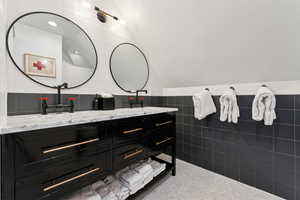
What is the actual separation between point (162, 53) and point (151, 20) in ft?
1.56

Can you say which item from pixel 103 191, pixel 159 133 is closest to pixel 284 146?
pixel 159 133

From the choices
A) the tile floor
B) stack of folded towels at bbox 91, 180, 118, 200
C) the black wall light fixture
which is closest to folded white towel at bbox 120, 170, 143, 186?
stack of folded towels at bbox 91, 180, 118, 200

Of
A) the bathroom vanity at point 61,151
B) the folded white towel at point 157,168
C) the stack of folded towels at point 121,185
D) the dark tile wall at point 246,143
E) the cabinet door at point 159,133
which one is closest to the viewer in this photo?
the bathroom vanity at point 61,151

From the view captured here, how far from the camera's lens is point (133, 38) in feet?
6.61

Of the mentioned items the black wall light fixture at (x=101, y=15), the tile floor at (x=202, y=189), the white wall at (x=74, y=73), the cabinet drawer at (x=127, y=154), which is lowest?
the tile floor at (x=202, y=189)

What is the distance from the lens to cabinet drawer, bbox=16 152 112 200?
0.69 metres

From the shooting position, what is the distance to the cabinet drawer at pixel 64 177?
2.26 feet

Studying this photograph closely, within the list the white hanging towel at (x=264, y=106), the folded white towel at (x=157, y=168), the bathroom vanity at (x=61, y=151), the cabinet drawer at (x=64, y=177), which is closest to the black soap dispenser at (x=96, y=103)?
the bathroom vanity at (x=61, y=151)

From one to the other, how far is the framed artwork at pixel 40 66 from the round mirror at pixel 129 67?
0.65 meters

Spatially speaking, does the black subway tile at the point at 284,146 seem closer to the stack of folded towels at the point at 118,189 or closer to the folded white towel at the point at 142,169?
the folded white towel at the point at 142,169

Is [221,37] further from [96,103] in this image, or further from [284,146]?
[96,103]

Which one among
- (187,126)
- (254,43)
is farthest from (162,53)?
(187,126)

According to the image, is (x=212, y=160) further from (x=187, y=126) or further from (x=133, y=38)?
(x=133, y=38)

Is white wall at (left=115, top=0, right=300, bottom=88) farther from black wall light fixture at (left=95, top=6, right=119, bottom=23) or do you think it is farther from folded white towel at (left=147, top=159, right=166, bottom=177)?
folded white towel at (left=147, top=159, right=166, bottom=177)
